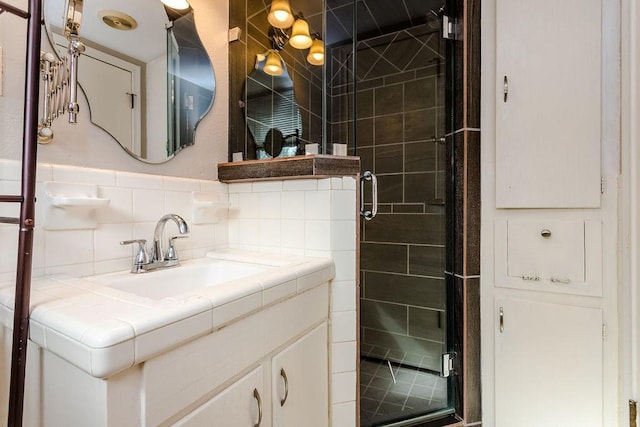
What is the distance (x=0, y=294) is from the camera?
708mm

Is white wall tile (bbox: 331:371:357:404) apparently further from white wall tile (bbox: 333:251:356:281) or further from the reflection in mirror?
the reflection in mirror

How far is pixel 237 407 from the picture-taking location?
744 mm

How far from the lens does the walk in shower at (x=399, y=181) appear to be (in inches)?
57.6

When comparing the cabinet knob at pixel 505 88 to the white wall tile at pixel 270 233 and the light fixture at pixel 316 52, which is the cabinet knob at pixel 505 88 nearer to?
the light fixture at pixel 316 52

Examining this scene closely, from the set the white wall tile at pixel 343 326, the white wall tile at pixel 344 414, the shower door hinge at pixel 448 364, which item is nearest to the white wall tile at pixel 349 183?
the white wall tile at pixel 343 326

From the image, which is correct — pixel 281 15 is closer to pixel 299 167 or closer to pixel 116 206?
pixel 299 167

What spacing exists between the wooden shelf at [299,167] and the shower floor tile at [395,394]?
3.08ft

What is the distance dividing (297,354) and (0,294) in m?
0.76

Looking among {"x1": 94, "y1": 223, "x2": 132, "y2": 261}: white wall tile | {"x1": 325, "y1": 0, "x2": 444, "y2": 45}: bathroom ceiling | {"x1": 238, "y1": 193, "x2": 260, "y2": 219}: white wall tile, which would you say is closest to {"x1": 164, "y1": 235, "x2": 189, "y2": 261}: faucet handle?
{"x1": 94, "y1": 223, "x2": 132, "y2": 261}: white wall tile

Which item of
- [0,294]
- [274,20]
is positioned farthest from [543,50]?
[0,294]

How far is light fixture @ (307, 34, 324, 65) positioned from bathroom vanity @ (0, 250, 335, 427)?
0.92m

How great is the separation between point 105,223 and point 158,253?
0.61ft

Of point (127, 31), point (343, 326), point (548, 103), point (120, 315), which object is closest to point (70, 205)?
point (120, 315)

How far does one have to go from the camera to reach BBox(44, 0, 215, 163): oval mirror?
3.17 ft
